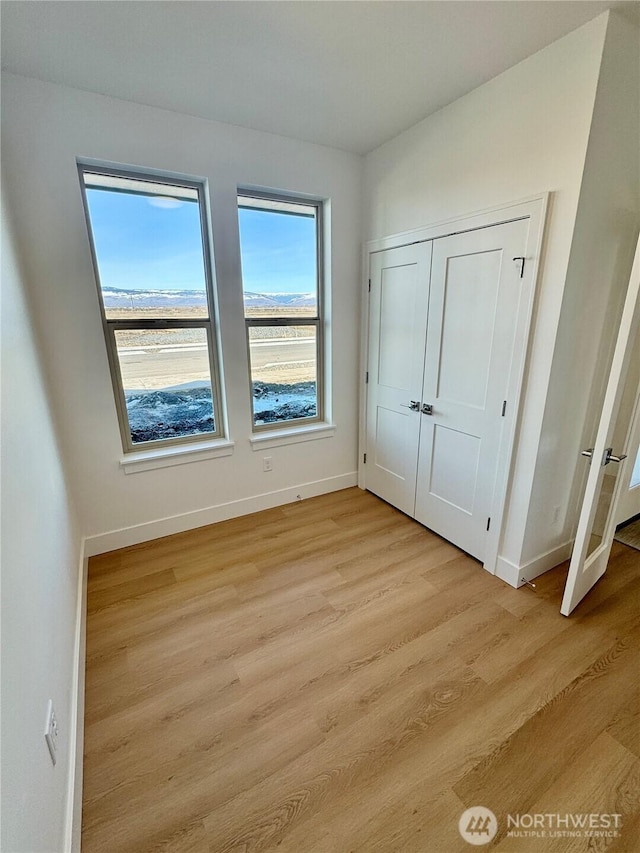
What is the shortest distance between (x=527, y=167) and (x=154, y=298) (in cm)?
225

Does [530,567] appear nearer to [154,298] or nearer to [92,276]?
[154,298]

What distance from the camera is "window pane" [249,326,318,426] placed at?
9.39ft

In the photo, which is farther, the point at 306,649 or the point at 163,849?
the point at 306,649

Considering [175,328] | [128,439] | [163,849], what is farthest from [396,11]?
[163,849]

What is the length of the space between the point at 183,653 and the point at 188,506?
3.76ft

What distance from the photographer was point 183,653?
1.77m

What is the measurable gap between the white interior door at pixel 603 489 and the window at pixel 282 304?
201 centimetres

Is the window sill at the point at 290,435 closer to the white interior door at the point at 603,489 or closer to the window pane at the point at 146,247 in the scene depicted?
the window pane at the point at 146,247

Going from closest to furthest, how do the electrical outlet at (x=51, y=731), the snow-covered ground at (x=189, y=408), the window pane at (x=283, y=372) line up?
1. the electrical outlet at (x=51, y=731)
2. the snow-covered ground at (x=189, y=408)
3. the window pane at (x=283, y=372)

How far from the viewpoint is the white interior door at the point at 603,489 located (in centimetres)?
158

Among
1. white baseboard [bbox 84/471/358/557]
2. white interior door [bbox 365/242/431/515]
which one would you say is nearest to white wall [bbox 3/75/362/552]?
white baseboard [bbox 84/471/358/557]

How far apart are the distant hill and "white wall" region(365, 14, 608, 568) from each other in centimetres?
100

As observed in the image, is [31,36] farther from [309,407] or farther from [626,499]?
[626,499]

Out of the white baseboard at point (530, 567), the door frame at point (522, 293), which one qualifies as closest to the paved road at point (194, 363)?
the door frame at point (522, 293)
